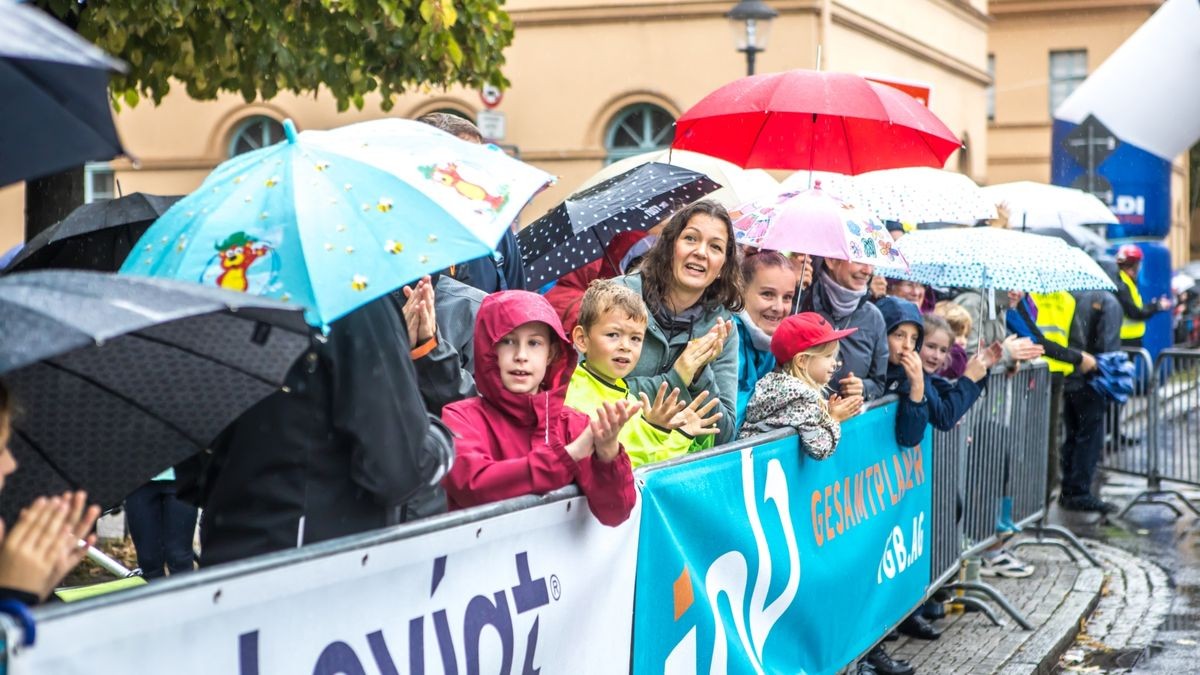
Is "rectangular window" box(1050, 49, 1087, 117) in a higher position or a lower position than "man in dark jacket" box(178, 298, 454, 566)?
higher

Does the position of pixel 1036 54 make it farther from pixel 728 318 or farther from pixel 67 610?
pixel 67 610

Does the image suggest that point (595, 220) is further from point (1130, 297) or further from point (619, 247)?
point (1130, 297)

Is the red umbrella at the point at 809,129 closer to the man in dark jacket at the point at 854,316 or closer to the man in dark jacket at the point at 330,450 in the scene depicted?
the man in dark jacket at the point at 854,316

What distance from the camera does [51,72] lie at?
3.47 meters

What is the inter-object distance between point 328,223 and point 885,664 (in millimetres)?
4353

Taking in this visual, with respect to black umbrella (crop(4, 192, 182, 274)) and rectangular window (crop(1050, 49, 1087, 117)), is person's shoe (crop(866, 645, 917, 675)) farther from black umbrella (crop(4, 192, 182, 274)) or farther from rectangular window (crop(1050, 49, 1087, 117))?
rectangular window (crop(1050, 49, 1087, 117))

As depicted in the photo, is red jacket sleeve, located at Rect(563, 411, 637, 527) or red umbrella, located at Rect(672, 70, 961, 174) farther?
red umbrella, located at Rect(672, 70, 961, 174)

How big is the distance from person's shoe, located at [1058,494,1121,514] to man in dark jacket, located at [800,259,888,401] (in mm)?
6005

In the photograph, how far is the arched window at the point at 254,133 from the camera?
2594cm

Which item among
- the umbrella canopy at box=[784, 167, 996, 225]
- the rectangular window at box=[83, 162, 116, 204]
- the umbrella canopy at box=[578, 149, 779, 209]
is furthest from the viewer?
the rectangular window at box=[83, 162, 116, 204]

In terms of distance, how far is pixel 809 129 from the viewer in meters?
8.48

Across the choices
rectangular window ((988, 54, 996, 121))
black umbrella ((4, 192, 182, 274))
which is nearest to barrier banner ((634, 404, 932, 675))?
black umbrella ((4, 192, 182, 274))

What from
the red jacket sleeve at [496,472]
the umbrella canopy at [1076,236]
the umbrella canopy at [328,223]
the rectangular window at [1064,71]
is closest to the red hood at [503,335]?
the red jacket sleeve at [496,472]

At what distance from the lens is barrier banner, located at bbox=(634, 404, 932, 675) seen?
4.73m
